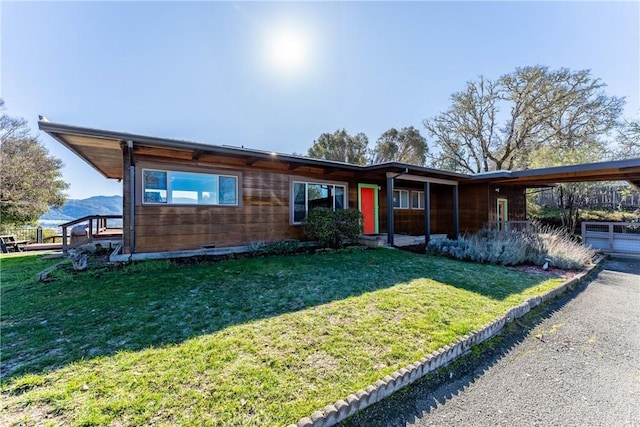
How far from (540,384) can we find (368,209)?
27.3ft

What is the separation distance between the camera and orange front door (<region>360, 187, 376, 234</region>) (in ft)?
34.0

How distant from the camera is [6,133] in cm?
1616

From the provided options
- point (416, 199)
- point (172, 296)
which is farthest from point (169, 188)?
point (416, 199)

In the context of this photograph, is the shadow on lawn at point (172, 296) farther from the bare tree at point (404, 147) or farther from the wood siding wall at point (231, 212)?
the bare tree at point (404, 147)

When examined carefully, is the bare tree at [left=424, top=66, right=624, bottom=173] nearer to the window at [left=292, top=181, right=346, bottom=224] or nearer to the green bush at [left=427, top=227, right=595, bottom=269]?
the green bush at [left=427, top=227, right=595, bottom=269]

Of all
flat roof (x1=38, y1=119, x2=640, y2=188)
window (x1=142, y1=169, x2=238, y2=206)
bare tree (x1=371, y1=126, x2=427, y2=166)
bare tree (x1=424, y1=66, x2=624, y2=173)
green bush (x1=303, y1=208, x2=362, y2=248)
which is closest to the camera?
flat roof (x1=38, y1=119, x2=640, y2=188)

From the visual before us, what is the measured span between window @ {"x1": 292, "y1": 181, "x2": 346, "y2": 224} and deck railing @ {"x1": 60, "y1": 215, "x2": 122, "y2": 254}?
6240 mm

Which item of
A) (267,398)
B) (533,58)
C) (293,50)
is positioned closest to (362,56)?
(293,50)

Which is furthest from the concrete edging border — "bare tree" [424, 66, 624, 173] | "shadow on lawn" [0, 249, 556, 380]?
"bare tree" [424, 66, 624, 173]

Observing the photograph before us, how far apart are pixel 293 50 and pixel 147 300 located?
8.20m

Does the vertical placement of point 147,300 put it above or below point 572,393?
above

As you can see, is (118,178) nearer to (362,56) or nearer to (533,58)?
(362,56)

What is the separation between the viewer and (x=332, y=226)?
7879mm

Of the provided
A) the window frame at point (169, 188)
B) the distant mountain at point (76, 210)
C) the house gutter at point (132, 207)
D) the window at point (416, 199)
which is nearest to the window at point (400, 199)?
the window at point (416, 199)
